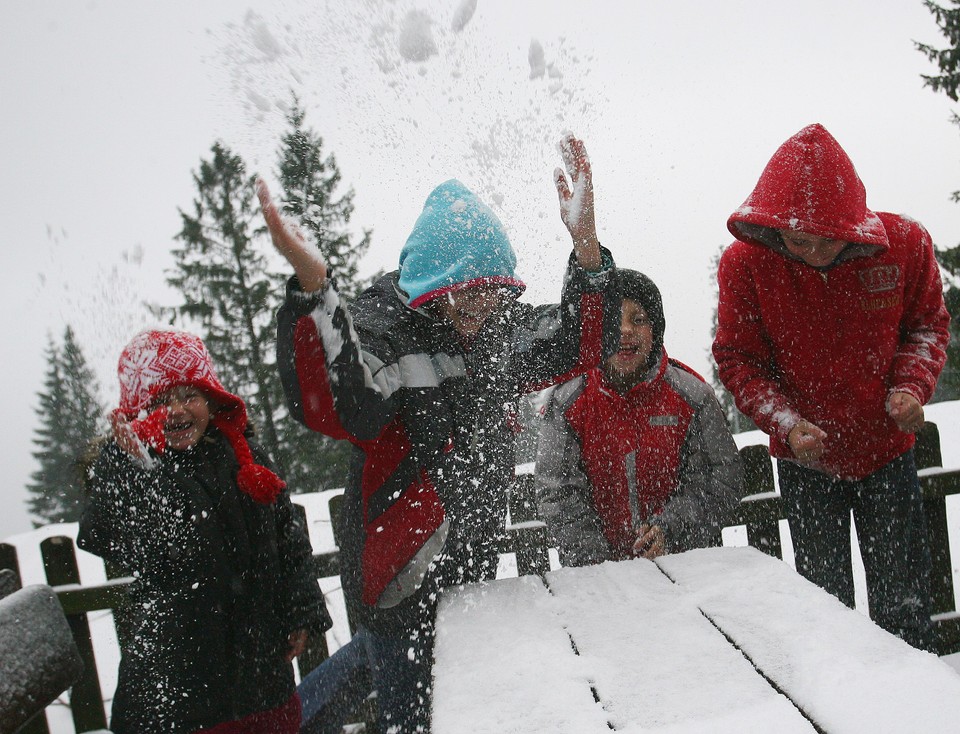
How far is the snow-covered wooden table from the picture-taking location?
0.98m

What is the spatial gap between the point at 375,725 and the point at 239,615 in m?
1.18

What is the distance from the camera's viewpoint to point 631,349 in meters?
2.48

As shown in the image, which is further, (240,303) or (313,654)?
(240,303)

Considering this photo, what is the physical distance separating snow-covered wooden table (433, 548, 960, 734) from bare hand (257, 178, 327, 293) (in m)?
0.82

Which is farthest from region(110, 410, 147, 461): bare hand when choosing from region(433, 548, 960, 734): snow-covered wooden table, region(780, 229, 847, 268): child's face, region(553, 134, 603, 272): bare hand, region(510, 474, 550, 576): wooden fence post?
region(780, 229, 847, 268): child's face

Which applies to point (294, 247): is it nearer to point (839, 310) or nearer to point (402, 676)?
point (402, 676)

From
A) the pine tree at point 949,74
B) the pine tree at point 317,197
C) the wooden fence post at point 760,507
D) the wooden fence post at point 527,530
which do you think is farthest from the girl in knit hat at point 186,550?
the pine tree at point 949,74

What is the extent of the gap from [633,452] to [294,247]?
1.45m

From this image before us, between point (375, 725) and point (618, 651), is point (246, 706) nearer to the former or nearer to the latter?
point (375, 725)

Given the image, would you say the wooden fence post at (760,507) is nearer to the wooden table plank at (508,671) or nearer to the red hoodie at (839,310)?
the red hoodie at (839,310)

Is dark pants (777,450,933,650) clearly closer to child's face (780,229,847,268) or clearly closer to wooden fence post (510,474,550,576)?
child's face (780,229,847,268)

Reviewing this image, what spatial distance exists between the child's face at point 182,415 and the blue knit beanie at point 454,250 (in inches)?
29.2

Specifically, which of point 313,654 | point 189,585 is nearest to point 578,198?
point 189,585

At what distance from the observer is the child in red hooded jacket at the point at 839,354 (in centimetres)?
216
